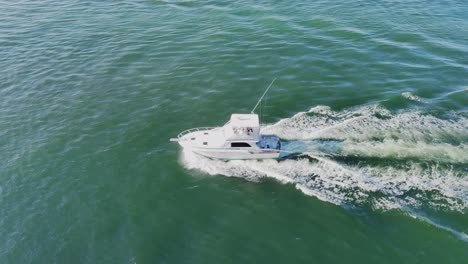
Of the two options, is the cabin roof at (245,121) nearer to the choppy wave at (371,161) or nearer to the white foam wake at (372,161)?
the white foam wake at (372,161)

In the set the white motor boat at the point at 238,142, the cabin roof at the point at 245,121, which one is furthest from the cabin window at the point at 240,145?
the cabin roof at the point at 245,121

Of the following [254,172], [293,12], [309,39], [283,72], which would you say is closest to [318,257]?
[254,172]

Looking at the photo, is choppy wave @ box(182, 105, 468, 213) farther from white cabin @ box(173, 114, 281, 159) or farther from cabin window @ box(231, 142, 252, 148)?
cabin window @ box(231, 142, 252, 148)

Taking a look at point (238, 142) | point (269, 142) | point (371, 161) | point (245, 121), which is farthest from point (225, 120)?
point (371, 161)

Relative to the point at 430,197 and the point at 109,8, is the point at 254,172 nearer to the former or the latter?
the point at 430,197

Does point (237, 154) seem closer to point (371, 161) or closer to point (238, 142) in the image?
point (238, 142)

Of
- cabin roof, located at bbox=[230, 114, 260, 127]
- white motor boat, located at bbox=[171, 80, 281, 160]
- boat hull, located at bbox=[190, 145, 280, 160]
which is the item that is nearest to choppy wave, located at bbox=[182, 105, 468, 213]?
boat hull, located at bbox=[190, 145, 280, 160]
